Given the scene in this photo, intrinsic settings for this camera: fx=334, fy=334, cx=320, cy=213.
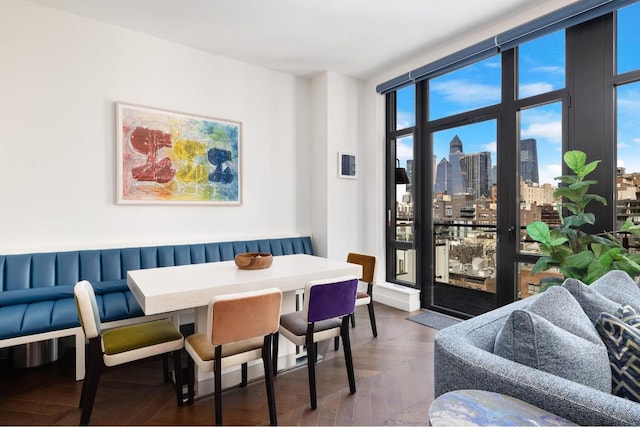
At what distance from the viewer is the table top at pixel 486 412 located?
878mm

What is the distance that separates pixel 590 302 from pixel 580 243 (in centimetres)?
138

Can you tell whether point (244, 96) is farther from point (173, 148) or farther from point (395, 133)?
point (395, 133)

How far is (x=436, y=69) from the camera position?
12.1ft

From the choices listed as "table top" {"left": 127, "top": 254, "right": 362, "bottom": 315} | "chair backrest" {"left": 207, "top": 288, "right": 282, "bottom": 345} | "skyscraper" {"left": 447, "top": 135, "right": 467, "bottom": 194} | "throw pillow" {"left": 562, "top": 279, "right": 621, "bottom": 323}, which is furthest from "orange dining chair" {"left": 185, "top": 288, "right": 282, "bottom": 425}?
"skyscraper" {"left": 447, "top": 135, "right": 467, "bottom": 194}

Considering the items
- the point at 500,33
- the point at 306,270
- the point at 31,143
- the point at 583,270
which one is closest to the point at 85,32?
the point at 31,143

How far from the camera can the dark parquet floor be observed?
77.5 inches

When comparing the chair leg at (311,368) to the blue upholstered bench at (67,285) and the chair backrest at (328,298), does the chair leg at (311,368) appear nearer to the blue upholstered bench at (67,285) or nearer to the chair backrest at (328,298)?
the chair backrest at (328,298)

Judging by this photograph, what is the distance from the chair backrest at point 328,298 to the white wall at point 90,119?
2.13 m

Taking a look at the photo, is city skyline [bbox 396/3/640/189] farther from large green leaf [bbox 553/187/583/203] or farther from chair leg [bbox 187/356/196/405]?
chair leg [bbox 187/356/196/405]

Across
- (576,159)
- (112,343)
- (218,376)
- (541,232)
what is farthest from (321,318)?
(576,159)

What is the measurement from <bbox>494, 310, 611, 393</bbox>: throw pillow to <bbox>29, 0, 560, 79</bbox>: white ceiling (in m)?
2.83

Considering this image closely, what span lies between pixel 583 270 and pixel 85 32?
4629 mm

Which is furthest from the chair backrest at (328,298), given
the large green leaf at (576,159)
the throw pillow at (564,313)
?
the large green leaf at (576,159)

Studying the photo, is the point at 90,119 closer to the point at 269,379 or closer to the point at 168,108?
the point at 168,108
